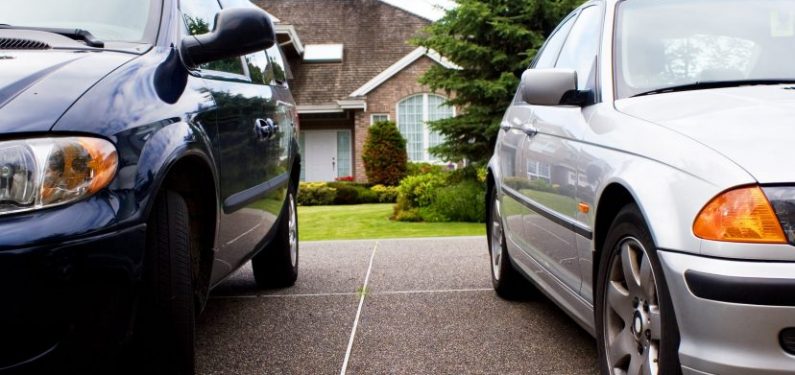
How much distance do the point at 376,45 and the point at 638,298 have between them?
25.3m

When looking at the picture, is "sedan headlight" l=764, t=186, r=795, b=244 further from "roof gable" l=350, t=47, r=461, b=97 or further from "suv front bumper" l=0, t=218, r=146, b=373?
"roof gable" l=350, t=47, r=461, b=97

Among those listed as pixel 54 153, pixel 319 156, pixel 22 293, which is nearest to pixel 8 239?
pixel 22 293

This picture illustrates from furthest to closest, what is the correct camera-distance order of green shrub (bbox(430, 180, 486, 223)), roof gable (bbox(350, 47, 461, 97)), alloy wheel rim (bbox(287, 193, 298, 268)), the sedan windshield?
roof gable (bbox(350, 47, 461, 97)) < green shrub (bbox(430, 180, 486, 223)) < alloy wheel rim (bbox(287, 193, 298, 268)) < the sedan windshield

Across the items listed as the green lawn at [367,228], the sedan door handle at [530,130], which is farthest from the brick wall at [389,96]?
the sedan door handle at [530,130]

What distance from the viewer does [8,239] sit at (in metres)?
2.16

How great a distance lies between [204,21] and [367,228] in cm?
859

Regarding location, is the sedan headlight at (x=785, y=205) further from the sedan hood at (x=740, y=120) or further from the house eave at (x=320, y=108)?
the house eave at (x=320, y=108)

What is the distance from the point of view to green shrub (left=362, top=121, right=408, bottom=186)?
23672 millimetres

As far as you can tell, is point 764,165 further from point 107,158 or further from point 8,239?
point 8,239

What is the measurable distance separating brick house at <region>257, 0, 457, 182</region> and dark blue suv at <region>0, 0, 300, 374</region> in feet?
69.1

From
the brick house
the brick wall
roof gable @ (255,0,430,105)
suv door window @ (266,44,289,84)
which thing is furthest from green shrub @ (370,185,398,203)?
suv door window @ (266,44,289,84)

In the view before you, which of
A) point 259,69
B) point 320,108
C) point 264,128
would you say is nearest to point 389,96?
point 320,108

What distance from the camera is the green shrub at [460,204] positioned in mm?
13680

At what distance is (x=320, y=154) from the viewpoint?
89.3 ft
